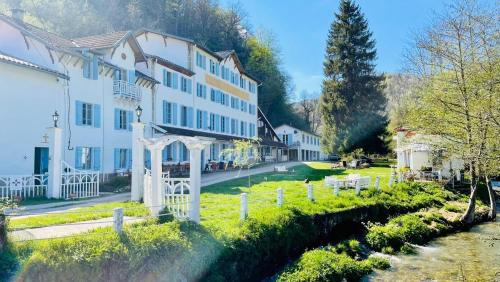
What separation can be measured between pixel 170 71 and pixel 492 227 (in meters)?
22.6

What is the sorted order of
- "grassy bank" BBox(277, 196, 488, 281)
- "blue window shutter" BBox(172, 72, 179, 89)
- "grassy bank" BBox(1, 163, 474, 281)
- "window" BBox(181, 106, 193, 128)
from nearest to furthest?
"grassy bank" BBox(1, 163, 474, 281) → "grassy bank" BBox(277, 196, 488, 281) → "blue window shutter" BBox(172, 72, 179, 89) → "window" BBox(181, 106, 193, 128)

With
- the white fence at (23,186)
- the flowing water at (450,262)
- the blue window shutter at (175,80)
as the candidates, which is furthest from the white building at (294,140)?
the white fence at (23,186)

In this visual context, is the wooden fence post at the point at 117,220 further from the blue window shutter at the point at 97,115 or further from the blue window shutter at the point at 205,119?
the blue window shutter at the point at 205,119

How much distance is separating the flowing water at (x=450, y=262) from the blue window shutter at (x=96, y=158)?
1641 cm

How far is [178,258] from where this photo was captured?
28.3ft

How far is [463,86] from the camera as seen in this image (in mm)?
14117

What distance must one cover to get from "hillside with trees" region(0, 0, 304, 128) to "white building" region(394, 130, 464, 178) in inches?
1208

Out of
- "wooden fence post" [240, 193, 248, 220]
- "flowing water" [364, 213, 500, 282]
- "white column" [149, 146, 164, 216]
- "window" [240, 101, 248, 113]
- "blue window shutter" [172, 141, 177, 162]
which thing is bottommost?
"flowing water" [364, 213, 500, 282]

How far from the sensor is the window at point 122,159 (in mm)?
24766

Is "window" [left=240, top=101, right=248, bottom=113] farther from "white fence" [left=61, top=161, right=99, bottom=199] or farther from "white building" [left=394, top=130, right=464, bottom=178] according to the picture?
"white fence" [left=61, top=161, right=99, bottom=199]

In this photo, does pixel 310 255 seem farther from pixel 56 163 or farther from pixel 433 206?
pixel 433 206

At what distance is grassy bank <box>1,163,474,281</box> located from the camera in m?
6.95

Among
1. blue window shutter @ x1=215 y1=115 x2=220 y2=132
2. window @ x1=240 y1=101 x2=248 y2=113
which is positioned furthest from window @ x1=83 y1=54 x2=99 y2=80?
window @ x1=240 y1=101 x2=248 y2=113

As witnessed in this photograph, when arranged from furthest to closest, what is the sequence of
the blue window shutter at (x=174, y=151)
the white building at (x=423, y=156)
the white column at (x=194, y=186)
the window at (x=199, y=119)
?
the window at (x=199, y=119), the blue window shutter at (x=174, y=151), the white building at (x=423, y=156), the white column at (x=194, y=186)
